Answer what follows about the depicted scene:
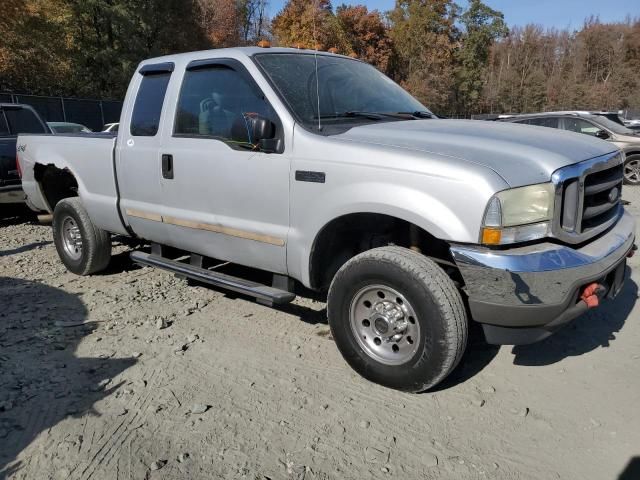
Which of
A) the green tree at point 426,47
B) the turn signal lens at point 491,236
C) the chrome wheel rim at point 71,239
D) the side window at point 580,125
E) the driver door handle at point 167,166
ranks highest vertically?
the green tree at point 426,47

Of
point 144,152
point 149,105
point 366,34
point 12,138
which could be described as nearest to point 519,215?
point 144,152

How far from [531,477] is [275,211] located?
2.17 m

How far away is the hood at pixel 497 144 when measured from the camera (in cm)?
284

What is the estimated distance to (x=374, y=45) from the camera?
50.1 meters

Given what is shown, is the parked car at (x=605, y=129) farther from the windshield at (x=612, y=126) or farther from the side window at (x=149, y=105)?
the side window at (x=149, y=105)

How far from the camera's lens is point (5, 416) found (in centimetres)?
308

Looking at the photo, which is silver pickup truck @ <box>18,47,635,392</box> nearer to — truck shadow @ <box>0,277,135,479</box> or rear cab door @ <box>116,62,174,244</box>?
rear cab door @ <box>116,62,174,244</box>

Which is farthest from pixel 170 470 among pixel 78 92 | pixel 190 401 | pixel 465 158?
pixel 78 92

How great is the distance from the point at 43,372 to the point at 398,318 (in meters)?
2.40

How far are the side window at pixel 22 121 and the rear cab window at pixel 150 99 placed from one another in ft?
17.4

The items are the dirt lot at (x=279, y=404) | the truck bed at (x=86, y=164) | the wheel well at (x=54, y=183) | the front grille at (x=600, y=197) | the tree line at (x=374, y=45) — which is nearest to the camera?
the dirt lot at (x=279, y=404)

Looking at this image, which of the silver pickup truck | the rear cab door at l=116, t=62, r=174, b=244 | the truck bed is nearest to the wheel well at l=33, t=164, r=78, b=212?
the truck bed

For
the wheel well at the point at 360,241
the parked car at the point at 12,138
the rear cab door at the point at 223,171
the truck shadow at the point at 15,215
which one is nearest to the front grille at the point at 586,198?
the wheel well at the point at 360,241

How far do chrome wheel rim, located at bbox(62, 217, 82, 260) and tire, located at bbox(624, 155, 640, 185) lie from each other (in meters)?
11.4
